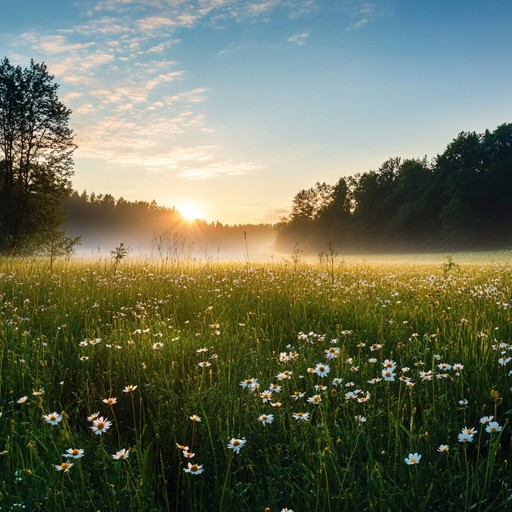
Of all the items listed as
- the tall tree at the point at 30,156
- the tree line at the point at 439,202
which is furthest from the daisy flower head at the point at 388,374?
the tree line at the point at 439,202

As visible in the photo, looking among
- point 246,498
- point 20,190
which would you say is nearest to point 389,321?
point 246,498

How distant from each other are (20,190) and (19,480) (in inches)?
1327

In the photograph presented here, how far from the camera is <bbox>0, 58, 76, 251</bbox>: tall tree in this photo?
30406mm

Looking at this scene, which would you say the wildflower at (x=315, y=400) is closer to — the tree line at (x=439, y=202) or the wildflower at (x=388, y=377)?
the wildflower at (x=388, y=377)

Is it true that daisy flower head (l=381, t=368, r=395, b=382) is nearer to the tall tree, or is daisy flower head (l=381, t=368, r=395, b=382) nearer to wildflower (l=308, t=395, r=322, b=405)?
wildflower (l=308, t=395, r=322, b=405)

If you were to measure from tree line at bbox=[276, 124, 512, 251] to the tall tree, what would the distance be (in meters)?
51.4

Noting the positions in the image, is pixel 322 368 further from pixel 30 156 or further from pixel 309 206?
pixel 309 206

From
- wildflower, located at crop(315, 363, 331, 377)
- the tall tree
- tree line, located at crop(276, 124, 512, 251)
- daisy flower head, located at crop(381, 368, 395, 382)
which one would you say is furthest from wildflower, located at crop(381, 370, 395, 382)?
tree line, located at crop(276, 124, 512, 251)

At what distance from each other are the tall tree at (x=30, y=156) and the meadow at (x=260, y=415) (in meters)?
28.6

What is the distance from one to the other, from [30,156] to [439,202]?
6041 centimetres

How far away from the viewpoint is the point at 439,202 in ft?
230

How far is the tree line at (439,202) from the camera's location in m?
62.5

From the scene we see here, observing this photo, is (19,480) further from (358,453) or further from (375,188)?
(375,188)

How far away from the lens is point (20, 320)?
5.24 metres
